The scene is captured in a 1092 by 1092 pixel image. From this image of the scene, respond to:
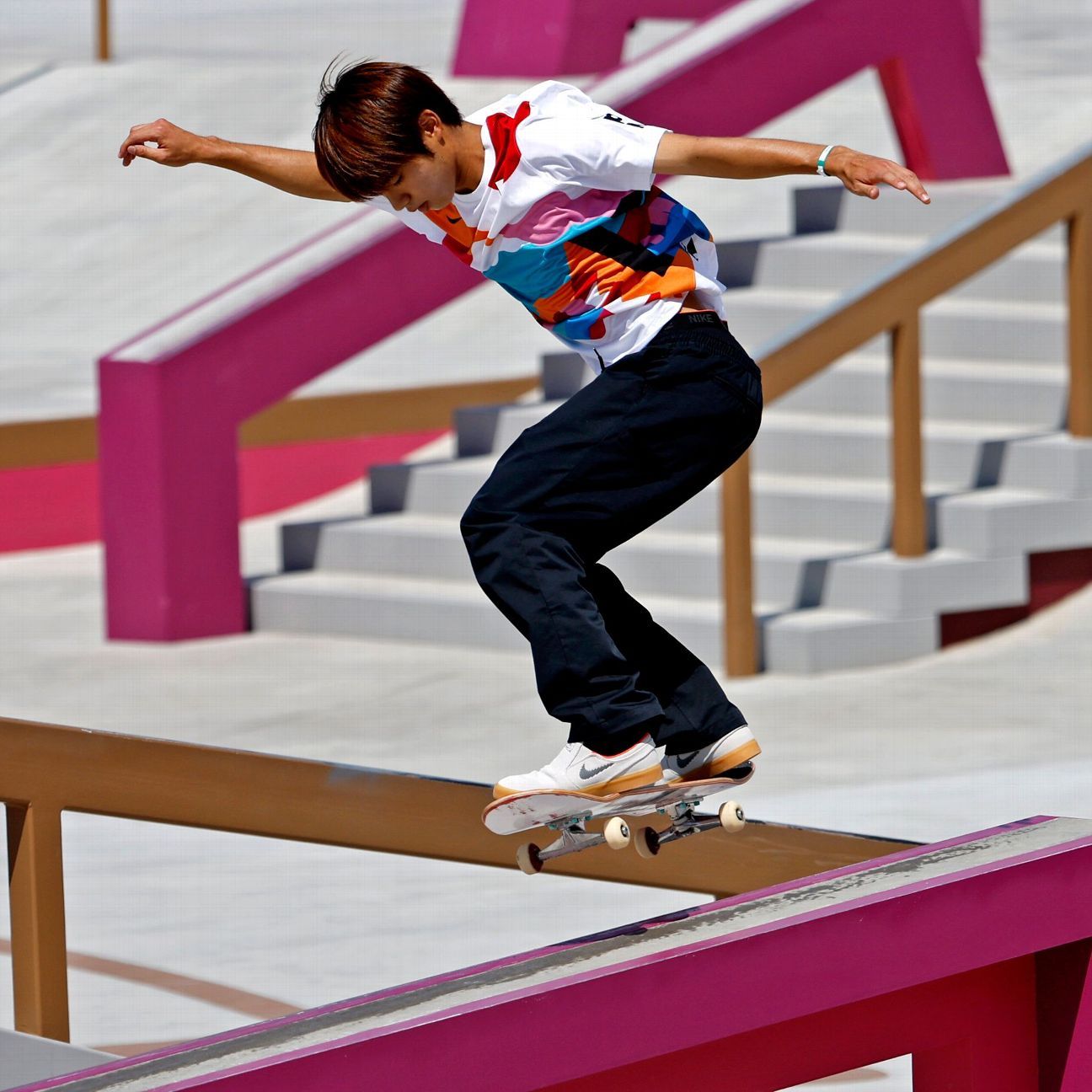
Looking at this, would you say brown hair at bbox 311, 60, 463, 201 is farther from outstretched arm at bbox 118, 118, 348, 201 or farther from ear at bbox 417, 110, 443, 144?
outstretched arm at bbox 118, 118, 348, 201

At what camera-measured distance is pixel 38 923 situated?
399 cm

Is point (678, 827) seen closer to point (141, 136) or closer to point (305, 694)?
point (141, 136)

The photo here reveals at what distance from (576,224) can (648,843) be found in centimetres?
106

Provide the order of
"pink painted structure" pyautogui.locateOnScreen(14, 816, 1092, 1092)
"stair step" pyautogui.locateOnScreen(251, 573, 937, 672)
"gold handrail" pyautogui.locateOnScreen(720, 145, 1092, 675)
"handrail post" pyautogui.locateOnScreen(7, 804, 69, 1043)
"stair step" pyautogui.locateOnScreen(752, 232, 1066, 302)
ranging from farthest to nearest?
1. "stair step" pyautogui.locateOnScreen(752, 232, 1066, 302)
2. "stair step" pyautogui.locateOnScreen(251, 573, 937, 672)
3. "gold handrail" pyautogui.locateOnScreen(720, 145, 1092, 675)
4. "handrail post" pyautogui.locateOnScreen(7, 804, 69, 1043)
5. "pink painted structure" pyautogui.locateOnScreen(14, 816, 1092, 1092)

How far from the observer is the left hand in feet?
10.7

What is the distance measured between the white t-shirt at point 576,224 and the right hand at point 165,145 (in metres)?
0.36

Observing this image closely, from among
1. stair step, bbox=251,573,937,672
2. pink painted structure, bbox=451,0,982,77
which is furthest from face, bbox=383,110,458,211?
pink painted structure, bbox=451,0,982,77

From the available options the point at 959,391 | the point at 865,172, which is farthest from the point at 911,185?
the point at 959,391

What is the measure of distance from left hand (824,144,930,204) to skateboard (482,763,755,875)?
3.48 ft

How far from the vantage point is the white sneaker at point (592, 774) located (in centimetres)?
372

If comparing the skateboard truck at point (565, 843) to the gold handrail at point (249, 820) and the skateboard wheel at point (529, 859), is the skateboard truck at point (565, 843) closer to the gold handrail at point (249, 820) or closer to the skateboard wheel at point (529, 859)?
the skateboard wheel at point (529, 859)

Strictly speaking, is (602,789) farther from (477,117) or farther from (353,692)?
(353,692)

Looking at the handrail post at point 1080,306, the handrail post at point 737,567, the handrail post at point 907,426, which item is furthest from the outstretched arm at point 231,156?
the handrail post at point 1080,306

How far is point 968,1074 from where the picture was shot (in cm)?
349
